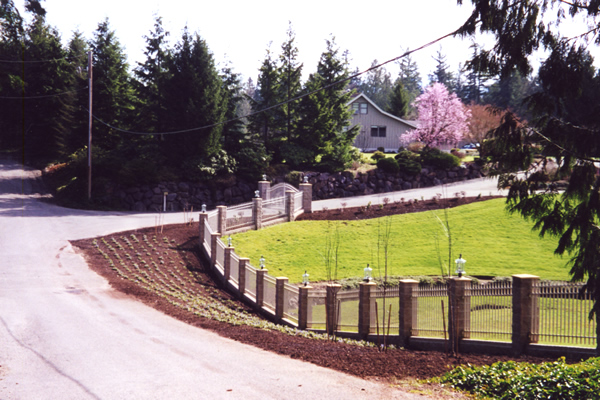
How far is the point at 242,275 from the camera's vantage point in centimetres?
1903

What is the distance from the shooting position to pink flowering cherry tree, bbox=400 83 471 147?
171 ft

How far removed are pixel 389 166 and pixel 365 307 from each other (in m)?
27.8

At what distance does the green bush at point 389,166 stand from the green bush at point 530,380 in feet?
104

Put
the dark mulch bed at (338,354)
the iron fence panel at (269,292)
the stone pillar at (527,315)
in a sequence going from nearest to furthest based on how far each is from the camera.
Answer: the dark mulch bed at (338,354)
the stone pillar at (527,315)
the iron fence panel at (269,292)

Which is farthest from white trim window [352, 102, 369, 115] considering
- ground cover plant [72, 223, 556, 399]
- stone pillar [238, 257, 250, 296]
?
stone pillar [238, 257, 250, 296]

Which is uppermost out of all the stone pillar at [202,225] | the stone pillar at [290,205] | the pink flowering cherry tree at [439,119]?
the pink flowering cherry tree at [439,119]

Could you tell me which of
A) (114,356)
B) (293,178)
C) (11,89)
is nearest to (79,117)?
(11,89)

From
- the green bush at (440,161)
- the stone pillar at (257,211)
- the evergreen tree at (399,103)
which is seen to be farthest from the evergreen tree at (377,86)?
the stone pillar at (257,211)

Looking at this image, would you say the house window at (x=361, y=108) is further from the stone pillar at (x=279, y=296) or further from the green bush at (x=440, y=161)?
the stone pillar at (x=279, y=296)

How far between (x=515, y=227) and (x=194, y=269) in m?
16.4

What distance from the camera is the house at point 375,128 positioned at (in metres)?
→ 61.3

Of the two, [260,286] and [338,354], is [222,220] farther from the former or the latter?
[338,354]

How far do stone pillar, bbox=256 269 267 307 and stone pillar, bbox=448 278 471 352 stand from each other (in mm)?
7316

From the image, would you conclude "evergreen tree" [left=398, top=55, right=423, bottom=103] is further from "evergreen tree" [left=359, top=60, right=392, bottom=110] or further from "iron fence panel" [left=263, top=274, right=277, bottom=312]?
"iron fence panel" [left=263, top=274, right=277, bottom=312]
